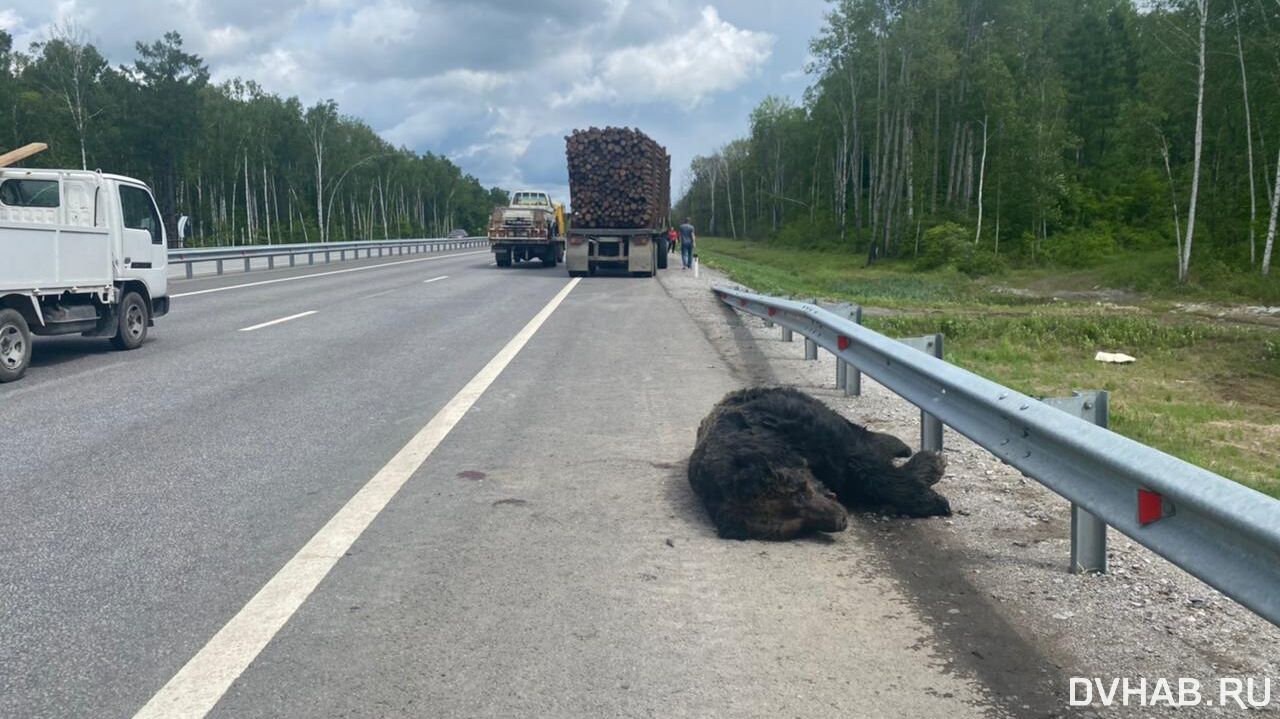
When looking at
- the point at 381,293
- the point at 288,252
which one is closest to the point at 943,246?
the point at 288,252

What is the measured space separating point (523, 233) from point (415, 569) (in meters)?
32.8

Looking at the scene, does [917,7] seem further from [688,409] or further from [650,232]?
[688,409]

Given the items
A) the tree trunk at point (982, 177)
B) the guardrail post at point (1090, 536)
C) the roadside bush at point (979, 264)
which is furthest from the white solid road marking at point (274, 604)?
the tree trunk at point (982, 177)

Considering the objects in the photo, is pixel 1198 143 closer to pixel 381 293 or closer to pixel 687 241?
pixel 687 241

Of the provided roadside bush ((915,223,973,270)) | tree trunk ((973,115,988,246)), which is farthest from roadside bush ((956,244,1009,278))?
tree trunk ((973,115,988,246))

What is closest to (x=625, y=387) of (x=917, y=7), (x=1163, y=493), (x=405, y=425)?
(x=405, y=425)

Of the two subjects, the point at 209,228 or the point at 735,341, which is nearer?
the point at 735,341

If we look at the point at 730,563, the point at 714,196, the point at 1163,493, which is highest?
the point at 714,196

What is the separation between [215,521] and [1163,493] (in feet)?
14.6

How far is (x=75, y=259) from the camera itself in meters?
11.2

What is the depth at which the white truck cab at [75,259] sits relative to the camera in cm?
1015

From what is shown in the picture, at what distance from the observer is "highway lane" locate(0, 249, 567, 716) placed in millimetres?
3750

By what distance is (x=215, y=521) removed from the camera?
5.32 meters

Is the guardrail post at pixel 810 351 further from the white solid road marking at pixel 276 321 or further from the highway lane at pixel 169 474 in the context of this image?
the white solid road marking at pixel 276 321
